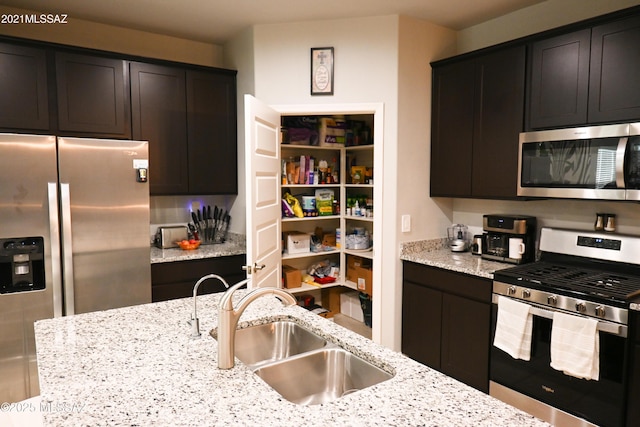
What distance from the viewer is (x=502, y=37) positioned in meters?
3.07

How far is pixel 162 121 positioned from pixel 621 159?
306 centimetres

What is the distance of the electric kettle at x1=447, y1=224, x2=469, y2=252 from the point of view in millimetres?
3221

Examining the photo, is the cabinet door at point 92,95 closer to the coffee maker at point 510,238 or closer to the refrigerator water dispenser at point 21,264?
the refrigerator water dispenser at point 21,264

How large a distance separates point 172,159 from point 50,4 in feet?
4.36

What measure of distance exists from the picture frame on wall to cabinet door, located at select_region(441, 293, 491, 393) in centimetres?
178

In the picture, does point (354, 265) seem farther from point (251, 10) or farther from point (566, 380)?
point (251, 10)

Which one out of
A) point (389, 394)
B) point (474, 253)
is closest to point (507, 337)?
point (474, 253)

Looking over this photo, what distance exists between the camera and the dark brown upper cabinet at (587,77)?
217 cm

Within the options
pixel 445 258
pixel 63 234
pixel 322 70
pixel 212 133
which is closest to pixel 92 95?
pixel 212 133

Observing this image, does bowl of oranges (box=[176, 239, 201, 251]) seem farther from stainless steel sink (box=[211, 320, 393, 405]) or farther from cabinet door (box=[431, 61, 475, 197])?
cabinet door (box=[431, 61, 475, 197])

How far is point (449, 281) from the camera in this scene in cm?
280

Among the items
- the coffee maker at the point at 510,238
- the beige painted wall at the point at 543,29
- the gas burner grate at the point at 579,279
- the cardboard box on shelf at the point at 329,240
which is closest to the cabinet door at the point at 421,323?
the coffee maker at the point at 510,238

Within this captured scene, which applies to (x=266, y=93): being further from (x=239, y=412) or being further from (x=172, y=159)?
(x=239, y=412)

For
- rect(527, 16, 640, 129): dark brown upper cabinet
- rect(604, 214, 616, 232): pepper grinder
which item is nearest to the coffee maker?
rect(604, 214, 616, 232): pepper grinder
